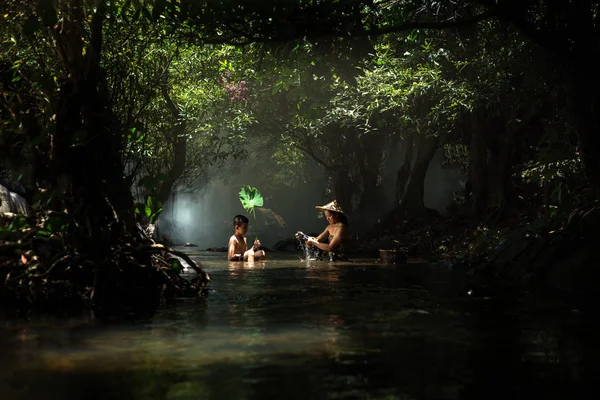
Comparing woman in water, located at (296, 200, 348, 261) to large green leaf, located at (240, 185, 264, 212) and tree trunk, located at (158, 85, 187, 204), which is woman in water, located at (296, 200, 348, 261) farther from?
tree trunk, located at (158, 85, 187, 204)

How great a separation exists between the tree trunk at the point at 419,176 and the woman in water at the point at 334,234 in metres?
13.3

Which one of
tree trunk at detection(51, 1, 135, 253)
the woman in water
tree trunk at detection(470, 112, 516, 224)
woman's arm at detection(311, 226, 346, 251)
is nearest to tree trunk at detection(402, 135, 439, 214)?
tree trunk at detection(470, 112, 516, 224)

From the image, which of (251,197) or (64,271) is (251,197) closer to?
(251,197)

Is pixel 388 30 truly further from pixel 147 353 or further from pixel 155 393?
pixel 155 393

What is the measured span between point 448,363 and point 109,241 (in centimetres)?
605

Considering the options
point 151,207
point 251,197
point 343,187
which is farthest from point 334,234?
point 343,187

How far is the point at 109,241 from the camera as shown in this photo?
10992 mm

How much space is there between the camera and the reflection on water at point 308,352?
566 cm

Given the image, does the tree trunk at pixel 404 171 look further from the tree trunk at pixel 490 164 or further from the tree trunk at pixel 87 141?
the tree trunk at pixel 87 141

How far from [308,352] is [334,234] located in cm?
1251

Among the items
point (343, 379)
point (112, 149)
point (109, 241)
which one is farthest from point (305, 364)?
point (112, 149)

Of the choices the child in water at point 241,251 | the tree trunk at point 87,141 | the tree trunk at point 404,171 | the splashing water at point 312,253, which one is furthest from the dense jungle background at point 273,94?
the tree trunk at point 404,171

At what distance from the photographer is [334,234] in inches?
772

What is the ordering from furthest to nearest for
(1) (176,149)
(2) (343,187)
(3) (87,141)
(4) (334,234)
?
(2) (343,187) < (1) (176,149) < (4) (334,234) < (3) (87,141)
